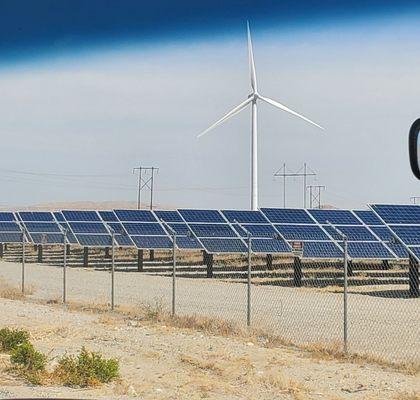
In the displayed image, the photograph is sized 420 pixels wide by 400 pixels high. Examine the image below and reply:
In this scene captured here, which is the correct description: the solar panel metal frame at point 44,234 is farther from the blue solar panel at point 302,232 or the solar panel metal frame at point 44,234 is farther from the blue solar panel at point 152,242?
the blue solar panel at point 302,232

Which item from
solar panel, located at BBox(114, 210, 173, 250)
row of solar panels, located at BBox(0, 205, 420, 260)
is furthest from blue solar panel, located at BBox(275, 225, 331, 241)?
solar panel, located at BBox(114, 210, 173, 250)

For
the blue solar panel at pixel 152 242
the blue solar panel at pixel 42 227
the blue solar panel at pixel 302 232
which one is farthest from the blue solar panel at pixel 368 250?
the blue solar panel at pixel 42 227

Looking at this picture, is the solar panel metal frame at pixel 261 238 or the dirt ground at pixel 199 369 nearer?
the dirt ground at pixel 199 369

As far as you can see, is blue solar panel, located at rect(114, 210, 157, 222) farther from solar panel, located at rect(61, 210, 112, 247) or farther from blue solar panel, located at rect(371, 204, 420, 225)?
blue solar panel, located at rect(371, 204, 420, 225)

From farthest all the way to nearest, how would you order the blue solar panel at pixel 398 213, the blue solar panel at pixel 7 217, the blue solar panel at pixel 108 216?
the blue solar panel at pixel 7 217, the blue solar panel at pixel 108 216, the blue solar panel at pixel 398 213

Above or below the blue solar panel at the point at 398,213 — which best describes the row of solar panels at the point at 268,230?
below

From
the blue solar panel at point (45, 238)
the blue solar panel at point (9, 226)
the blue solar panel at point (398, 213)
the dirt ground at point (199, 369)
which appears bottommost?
the dirt ground at point (199, 369)

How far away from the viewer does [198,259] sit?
134 feet

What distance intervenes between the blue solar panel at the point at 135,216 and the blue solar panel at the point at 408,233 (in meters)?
14.2

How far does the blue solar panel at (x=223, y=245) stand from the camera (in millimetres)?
29152

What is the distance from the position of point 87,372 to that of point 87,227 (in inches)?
1115

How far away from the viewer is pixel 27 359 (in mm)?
11523

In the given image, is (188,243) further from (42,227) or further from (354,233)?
(42,227)

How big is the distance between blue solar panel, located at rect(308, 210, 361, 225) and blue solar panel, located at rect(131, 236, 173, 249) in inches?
233
